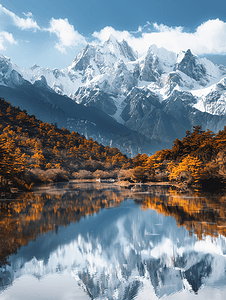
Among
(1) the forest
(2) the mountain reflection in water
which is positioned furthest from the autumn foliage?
(2) the mountain reflection in water

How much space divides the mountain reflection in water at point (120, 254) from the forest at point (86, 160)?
24.9 metres

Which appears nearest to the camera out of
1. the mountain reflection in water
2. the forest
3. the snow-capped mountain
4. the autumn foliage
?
the mountain reflection in water

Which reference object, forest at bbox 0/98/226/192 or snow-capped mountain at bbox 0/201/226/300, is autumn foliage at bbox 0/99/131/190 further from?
snow-capped mountain at bbox 0/201/226/300

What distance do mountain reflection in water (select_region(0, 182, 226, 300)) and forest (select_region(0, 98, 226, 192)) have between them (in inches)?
978

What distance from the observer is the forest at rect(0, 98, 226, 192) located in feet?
182

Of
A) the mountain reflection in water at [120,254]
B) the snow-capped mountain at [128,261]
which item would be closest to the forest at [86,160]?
the mountain reflection in water at [120,254]

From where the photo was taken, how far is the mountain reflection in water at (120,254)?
1378 cm

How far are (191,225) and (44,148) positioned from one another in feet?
312

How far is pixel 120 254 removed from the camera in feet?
59.8

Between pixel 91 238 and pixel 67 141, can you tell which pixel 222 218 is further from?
pixel 67 141

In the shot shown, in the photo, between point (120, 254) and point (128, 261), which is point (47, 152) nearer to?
point (120, 254)

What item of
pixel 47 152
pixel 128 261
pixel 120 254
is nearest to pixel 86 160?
pixel 47 152

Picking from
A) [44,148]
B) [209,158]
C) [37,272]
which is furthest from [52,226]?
[44,148]

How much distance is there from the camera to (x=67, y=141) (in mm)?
141625
